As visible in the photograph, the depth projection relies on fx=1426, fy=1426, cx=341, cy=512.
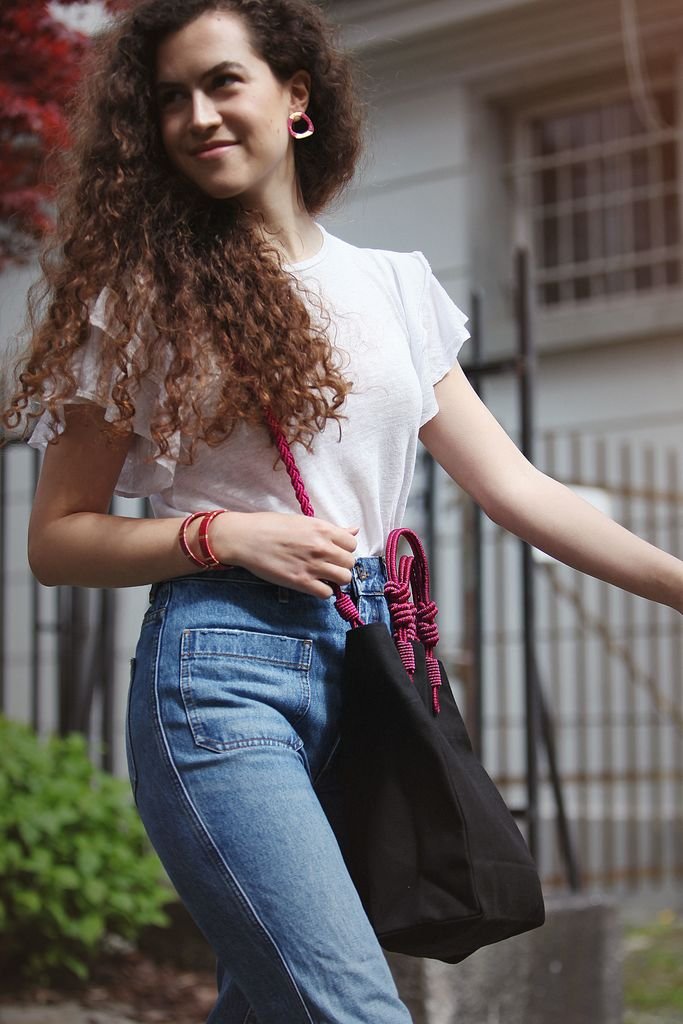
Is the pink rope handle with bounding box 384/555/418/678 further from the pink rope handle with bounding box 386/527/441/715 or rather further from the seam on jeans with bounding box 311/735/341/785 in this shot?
the seam on jeans with bounding box 311/735/341/785

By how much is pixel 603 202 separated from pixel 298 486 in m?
6.13

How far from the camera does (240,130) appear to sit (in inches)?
75.9

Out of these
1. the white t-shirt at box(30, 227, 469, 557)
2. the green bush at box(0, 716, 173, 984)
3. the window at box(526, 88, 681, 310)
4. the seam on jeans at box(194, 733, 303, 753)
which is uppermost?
the window at box(526, 88, 681, 310)

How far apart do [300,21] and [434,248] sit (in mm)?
5731

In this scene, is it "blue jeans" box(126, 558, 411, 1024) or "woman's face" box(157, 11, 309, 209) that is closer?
"blue jeans" box(126, 558, 411, 1024)

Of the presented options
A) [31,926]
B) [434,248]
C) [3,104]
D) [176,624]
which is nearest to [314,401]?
[176,624]

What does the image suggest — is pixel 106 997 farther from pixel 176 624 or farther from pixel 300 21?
pixel 300 21

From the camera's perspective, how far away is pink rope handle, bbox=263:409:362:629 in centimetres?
186

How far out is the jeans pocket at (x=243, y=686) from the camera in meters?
1.74

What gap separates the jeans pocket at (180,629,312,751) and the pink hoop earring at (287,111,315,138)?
0.76m

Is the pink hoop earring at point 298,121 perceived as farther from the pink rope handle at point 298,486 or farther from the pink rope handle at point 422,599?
the pink rope handle at point 422,599

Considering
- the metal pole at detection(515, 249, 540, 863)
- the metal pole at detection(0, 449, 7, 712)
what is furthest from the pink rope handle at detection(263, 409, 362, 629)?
the metal pole at detection(0, 449, 7, 712)

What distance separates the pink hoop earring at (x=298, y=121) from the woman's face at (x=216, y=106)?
3.9 inches

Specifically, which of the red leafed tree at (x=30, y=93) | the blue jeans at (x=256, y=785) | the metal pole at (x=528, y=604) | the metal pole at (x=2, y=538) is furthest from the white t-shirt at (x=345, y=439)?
the metal pole at (x=2, y=538)
